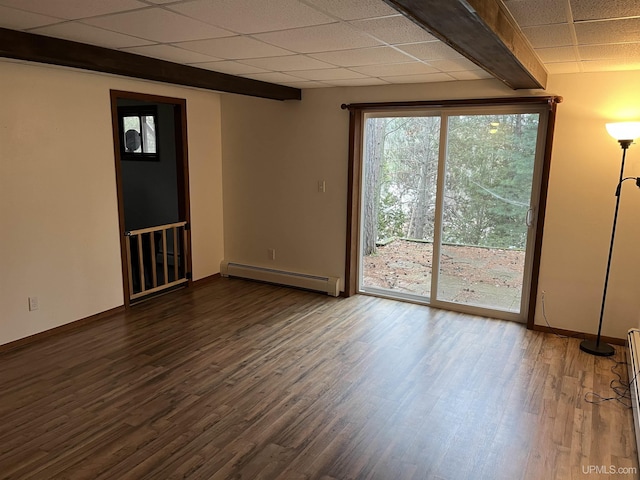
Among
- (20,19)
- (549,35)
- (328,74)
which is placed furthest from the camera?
(328,74)

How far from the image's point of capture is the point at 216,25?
252cm

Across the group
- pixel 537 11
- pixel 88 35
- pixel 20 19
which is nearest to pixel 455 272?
pixel 537 11

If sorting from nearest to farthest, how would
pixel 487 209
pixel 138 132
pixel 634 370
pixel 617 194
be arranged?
pixel 634 370 → pixel 617 194 → pixel 487 209 → pixel 138 132

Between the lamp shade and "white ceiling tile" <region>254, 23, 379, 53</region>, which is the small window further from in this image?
the lamp shade

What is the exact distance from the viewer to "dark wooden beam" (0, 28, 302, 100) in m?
2.78

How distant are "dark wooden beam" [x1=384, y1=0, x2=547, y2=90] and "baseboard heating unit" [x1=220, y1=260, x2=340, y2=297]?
2897 millimetres

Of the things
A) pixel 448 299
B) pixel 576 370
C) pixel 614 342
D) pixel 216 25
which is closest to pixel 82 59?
pixel 216 25

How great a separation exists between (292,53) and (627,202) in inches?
116

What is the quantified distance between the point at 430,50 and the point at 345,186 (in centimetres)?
218

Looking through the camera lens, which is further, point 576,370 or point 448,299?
point 448,299

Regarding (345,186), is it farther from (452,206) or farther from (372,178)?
(452,206)

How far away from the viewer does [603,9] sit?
2.10m

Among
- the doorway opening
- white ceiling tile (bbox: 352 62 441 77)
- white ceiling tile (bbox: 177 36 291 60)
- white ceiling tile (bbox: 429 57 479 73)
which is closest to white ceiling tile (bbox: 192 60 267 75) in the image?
white ceiling tile (bbox: 177 36 291 60)

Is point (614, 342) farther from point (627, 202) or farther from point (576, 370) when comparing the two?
point (627, 202)
